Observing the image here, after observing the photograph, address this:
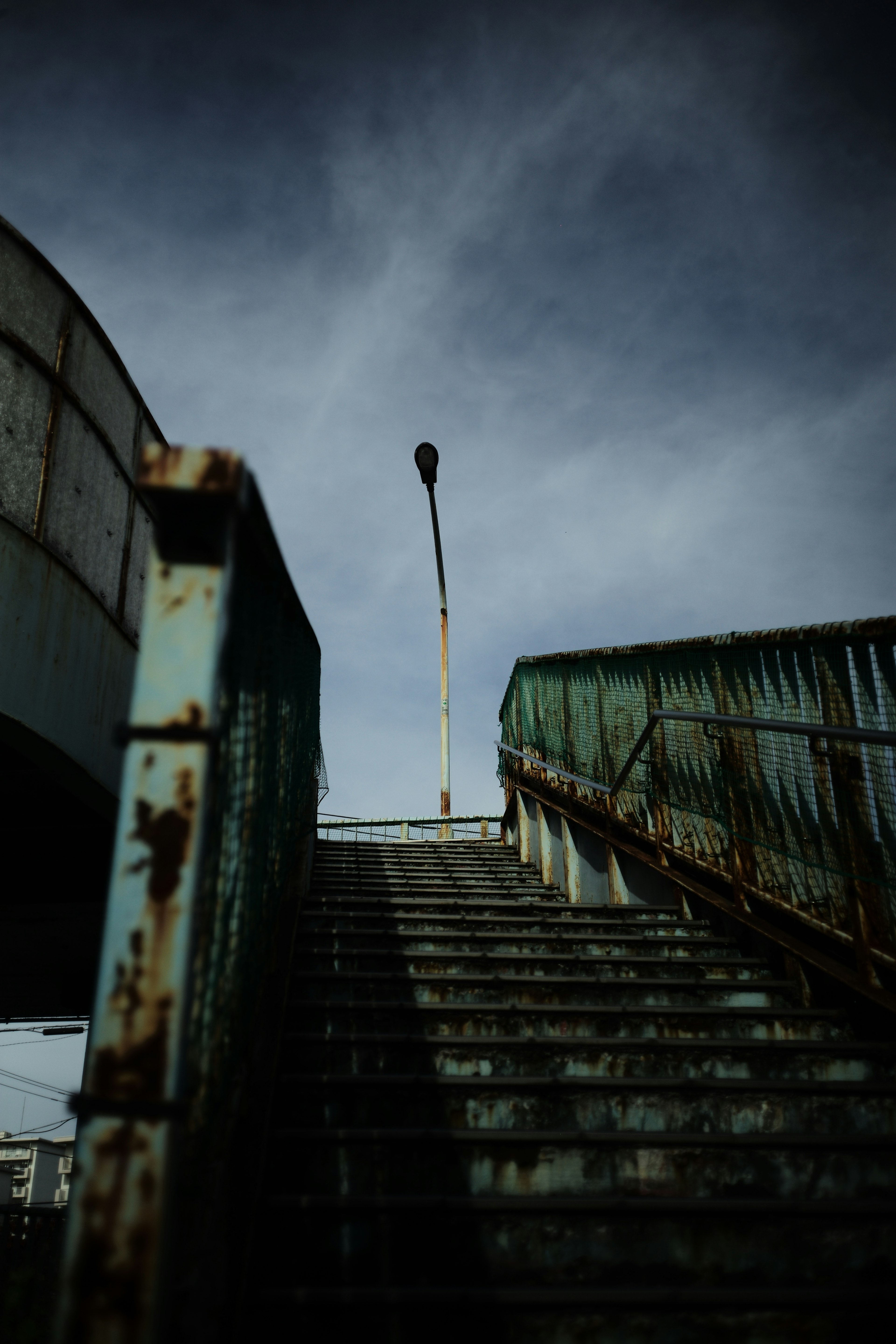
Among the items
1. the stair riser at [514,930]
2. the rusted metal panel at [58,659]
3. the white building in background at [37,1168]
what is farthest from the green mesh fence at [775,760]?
the white building in background at [37,1168]

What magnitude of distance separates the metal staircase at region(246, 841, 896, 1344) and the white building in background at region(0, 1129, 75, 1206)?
4060 centimetres

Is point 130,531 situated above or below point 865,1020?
above

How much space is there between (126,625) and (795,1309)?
705 centimetres

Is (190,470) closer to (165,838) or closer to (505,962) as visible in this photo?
(165,838)

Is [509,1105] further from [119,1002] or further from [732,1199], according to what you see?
Result: [119,1002]

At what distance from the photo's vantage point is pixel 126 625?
24.1 ft

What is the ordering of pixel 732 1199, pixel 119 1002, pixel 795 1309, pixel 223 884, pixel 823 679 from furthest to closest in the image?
pixel 823 679 < pixel 732 1199 < pixel 795 1309 < pixel 223 884 < pixel 119 1002

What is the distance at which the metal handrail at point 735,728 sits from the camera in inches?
114

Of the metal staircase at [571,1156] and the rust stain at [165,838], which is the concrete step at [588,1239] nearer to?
the metal staircase at [571,1156]

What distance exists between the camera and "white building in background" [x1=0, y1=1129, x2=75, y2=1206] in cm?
3638

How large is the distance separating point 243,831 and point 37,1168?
4782 cm

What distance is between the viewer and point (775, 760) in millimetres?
3949

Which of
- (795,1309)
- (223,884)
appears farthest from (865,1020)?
(223,884)

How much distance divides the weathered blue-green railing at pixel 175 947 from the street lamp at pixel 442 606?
996 cm
